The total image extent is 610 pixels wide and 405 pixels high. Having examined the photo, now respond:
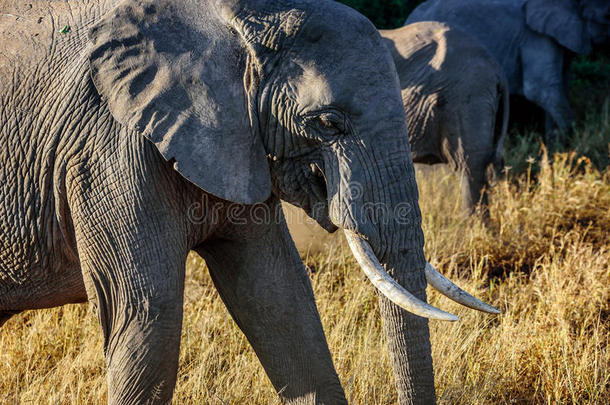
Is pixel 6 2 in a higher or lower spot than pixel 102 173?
higher

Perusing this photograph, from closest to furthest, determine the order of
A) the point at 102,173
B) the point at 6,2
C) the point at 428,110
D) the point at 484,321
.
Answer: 1. the point at 102,173
2. the point at 6,2
3. the point at 484,321
4. the point at 428,110

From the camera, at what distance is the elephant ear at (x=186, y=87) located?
221cm

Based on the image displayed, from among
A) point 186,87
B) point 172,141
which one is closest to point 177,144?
point 172,141

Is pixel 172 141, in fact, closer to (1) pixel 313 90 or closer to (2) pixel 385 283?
(1) pixel 313 90

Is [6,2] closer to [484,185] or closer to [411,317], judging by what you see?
[411,317]

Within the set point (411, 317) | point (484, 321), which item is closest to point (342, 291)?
point (484, 321)

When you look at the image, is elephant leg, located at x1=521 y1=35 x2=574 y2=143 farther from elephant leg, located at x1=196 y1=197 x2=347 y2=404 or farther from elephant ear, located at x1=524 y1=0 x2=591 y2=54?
elephant leg, located at x1=196 y1=197 x2=347 y2=404

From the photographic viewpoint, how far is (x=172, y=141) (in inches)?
86.5

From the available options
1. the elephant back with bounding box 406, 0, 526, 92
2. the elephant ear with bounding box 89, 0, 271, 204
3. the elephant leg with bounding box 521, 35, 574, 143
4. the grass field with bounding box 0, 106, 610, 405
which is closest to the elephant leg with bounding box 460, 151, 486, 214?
the grass field with bounding box 0, 106, 610, 405

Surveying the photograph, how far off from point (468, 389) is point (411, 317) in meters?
0.81

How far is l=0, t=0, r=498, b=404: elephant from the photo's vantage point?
7.30 ft

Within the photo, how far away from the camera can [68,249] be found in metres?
2.41

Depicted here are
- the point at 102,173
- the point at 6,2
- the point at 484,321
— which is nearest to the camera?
the point at 102,173

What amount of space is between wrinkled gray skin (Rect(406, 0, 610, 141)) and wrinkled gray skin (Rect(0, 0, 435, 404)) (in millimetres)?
6226
